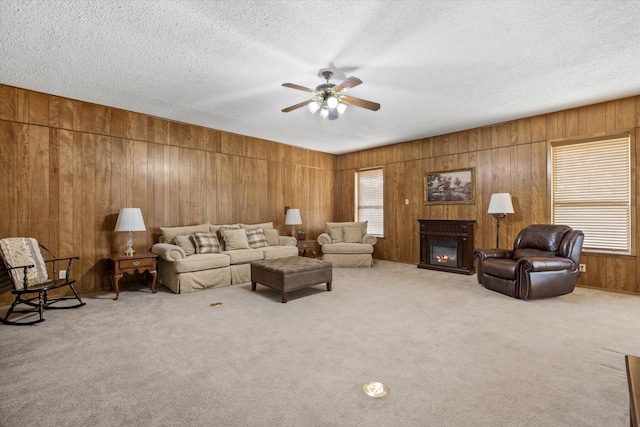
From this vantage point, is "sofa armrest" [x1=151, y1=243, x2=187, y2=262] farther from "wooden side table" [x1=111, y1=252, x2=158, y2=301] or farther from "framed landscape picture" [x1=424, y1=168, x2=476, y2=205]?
"framed landscape picture" [x1=424, y1=168, x2=476, y2=205]

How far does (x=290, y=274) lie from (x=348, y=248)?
2.53m

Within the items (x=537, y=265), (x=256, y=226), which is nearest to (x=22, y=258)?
(x=256, y=226)

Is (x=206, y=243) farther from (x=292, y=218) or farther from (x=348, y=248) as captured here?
(x=348, y=248)

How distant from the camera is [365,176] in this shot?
7707 mm

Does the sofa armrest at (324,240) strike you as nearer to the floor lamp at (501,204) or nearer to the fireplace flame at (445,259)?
the fireplace flame at (445,259)

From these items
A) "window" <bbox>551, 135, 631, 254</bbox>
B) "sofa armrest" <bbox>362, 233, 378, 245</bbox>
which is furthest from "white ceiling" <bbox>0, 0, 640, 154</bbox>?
"sofa armrest" <bbox>362, 233, 378, 245</bbox>

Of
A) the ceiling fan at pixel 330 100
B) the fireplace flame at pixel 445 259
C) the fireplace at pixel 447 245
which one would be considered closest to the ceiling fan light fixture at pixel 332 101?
the ceiling fan at pixel 330 100

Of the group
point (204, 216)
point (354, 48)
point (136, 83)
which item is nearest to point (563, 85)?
point (354, 48)

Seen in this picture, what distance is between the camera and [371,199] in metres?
7.57

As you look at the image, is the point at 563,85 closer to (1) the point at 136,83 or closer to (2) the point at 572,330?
(2) the point at 572,330

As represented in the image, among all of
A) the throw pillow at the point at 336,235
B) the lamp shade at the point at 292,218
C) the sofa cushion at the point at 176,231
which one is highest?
the lamp shade at the point at 292,218

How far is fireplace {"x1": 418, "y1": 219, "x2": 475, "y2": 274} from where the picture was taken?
18.4ft

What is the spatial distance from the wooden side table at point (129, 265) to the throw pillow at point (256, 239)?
5.35ft

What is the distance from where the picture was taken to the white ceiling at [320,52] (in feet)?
7.79
